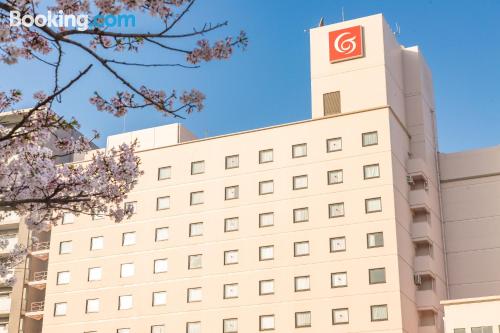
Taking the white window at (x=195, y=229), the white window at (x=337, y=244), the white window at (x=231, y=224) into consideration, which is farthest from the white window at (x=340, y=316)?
the white window at (x=195, y=229)

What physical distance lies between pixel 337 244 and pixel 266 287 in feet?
20.4

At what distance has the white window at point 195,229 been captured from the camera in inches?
2665

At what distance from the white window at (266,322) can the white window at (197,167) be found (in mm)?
13722

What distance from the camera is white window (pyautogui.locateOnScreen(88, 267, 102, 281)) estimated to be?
69938 mm

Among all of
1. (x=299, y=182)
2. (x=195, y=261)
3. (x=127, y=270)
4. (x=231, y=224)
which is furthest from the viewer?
(x=127, y=270)

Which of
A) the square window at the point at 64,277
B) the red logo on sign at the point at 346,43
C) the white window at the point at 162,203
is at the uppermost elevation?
the red logo on sign at the point at 346,43

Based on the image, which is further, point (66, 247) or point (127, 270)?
point (66, 247)

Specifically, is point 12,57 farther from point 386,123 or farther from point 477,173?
point 477,173

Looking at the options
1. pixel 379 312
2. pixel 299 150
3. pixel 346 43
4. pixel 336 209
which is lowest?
pixel 379 312

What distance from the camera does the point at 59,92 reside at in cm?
1192

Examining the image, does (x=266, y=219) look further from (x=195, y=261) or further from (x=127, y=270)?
(x=127, y=270)

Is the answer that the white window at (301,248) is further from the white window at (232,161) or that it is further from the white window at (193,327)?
the white window at (193,327)

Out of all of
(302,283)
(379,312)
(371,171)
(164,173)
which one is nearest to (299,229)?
(302,283)

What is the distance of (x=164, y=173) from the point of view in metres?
71.1
